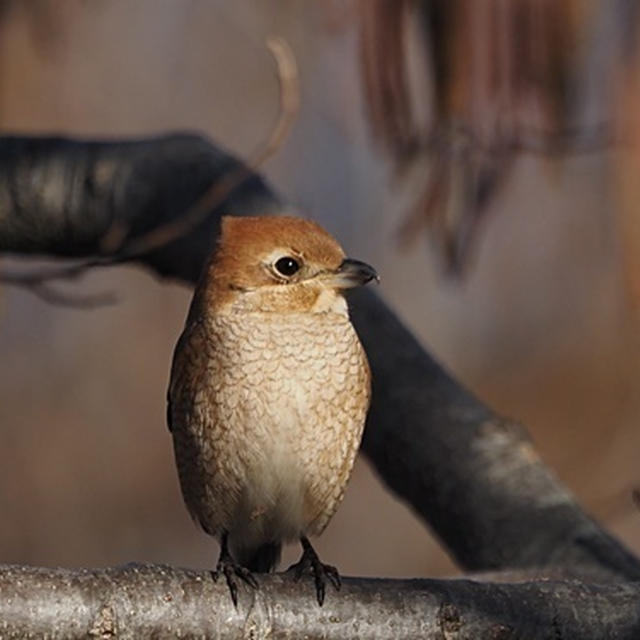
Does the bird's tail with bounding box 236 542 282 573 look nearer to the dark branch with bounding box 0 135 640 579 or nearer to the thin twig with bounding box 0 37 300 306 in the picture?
the dark branch with bounding box 0 135 640 579

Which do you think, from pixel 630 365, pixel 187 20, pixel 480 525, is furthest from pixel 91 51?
pixel 480 525

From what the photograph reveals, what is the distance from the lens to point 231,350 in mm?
3396

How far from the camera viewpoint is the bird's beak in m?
3.41

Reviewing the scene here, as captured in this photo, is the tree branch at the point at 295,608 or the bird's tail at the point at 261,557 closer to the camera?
the tree branch at the point at 295,608

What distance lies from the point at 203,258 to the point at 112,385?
279cm

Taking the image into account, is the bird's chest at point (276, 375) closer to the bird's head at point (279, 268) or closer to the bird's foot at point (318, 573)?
the bird's head at point (279, 268)

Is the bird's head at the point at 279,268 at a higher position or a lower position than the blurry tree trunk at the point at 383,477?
higher

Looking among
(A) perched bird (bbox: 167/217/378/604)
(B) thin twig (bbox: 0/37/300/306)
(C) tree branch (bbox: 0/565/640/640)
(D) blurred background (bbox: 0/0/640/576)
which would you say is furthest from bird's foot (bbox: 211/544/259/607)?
(D) blurred background (bbox: 0/0/640/576)

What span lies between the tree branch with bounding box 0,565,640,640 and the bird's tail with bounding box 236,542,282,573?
72 cm

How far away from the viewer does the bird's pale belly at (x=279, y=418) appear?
132 inches

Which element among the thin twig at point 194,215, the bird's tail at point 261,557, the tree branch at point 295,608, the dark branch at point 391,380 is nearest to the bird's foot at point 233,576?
the tree branch at point 295,608

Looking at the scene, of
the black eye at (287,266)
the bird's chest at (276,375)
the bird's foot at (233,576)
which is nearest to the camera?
the bird's foot at (233,576)

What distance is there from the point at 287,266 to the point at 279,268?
18 mm

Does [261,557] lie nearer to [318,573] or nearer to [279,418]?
[279,418]
